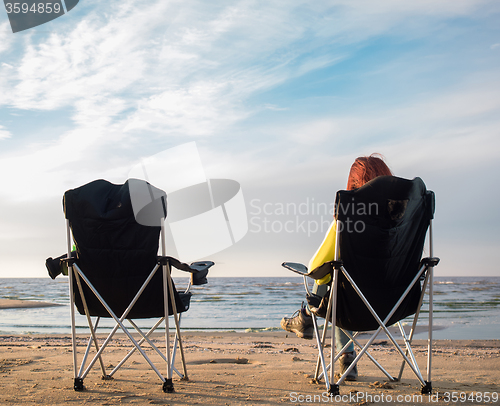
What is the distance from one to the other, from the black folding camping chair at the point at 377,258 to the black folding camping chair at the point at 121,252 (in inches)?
36.9

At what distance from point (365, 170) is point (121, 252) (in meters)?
1.81

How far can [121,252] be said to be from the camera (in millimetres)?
2742

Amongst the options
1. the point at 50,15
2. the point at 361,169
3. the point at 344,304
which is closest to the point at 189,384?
the point at 344,304

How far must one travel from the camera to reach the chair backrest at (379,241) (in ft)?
8.39

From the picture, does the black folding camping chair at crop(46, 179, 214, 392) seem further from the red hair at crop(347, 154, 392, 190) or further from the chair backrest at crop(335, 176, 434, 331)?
the red hair at crop(347, 154, 392, 190)

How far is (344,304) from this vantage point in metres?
2.66

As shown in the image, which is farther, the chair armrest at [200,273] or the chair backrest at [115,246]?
the chair armrest at [200,273]

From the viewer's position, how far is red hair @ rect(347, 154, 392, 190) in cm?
297

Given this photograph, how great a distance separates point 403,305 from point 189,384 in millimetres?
1585

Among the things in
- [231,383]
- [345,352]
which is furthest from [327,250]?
[231,383]
